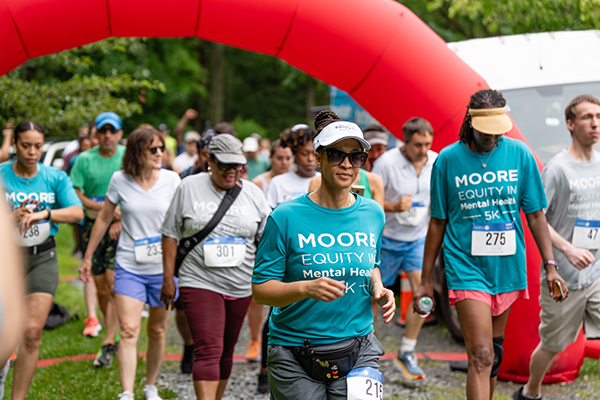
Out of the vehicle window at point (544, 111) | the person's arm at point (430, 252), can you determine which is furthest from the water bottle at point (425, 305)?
the vehicle window at point (544, 111)

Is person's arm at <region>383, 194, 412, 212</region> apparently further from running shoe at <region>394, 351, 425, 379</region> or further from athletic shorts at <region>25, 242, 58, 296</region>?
athletic shorts at <region>25, 242, 58, 296</region>

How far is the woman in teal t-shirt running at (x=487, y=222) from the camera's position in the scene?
4230 mm

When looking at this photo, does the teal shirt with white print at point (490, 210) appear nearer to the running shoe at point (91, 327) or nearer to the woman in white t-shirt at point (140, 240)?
the woman in white t-shirt at point (140, 240)

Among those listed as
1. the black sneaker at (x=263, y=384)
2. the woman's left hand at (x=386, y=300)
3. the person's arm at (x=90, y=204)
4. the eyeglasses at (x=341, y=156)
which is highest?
the eyeglasses at (x=341, y=156)

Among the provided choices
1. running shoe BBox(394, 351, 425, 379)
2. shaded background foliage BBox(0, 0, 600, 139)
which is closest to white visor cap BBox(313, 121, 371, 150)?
running shoe BBox(394, 351, 425, 379)

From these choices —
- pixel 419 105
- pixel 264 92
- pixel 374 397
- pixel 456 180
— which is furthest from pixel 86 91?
pixel 264 92

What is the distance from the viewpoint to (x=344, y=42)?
5969mm

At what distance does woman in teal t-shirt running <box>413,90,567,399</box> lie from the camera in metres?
4.23

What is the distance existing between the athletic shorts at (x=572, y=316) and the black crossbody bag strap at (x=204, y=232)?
2335 millimetres

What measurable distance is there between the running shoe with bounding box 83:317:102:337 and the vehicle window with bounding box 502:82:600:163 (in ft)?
15.4

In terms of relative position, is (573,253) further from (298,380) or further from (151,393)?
(151,393)

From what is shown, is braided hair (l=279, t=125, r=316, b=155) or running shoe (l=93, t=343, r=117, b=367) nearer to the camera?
braided hair (l=279, t=125, r=316, b=155)

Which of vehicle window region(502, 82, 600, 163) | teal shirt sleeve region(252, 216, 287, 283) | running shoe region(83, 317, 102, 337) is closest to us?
teal shirt sleeve region(252, 216, 287, 283)

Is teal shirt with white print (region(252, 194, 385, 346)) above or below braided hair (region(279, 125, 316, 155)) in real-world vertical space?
below
